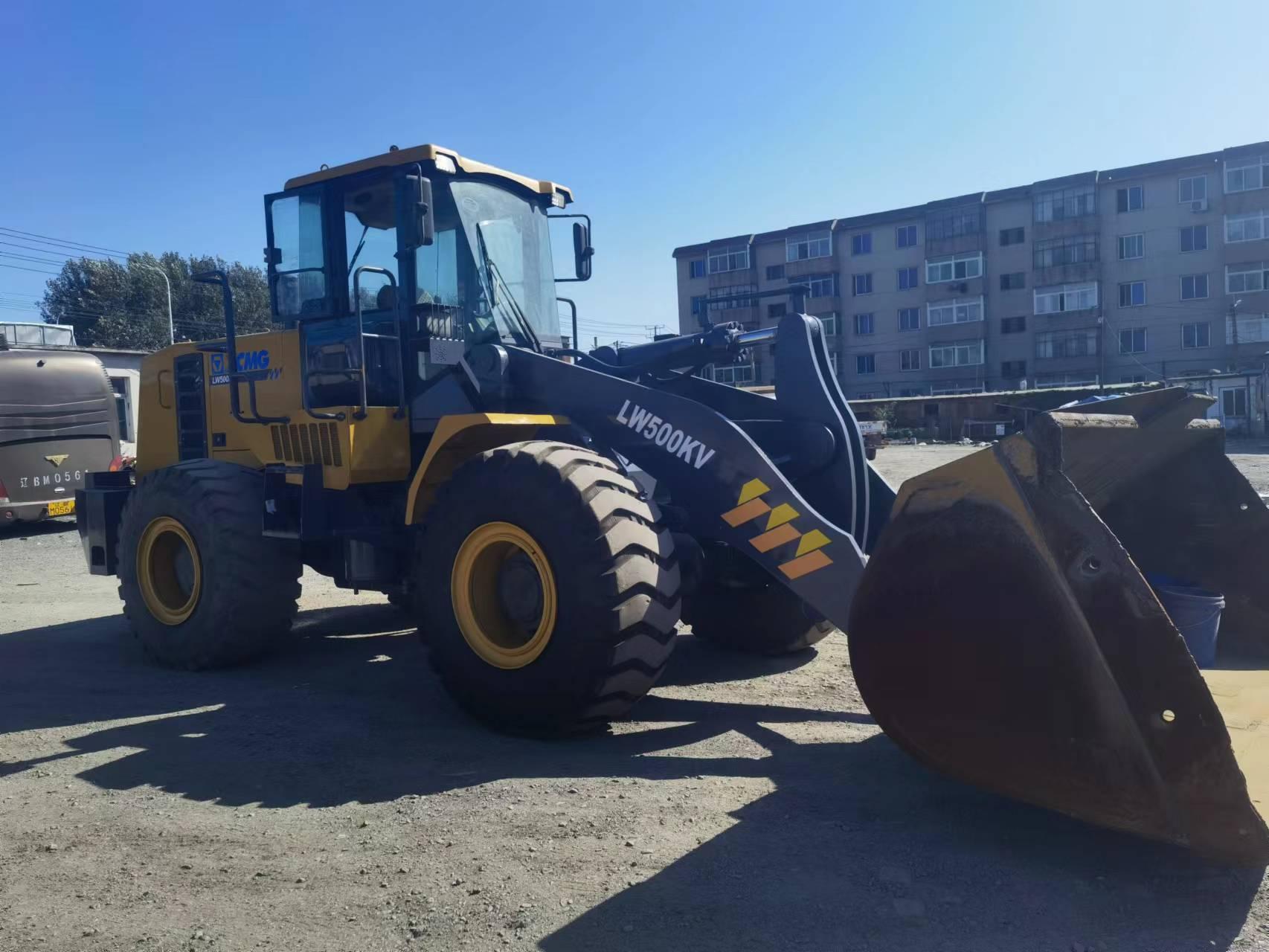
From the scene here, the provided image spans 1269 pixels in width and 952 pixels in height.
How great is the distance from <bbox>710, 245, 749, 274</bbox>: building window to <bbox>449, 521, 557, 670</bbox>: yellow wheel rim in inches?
2405

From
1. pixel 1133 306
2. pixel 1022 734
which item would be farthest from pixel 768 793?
pixel 1133 306

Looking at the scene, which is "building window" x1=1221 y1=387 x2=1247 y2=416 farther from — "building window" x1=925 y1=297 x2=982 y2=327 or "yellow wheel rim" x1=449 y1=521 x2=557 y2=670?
"yellow wheel rim" x1=449 y1=521 x2=557 y2=670

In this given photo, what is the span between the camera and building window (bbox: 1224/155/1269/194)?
48.4 m

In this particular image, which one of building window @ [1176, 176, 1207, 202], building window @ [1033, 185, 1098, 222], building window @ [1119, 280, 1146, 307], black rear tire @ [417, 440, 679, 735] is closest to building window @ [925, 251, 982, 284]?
building window @ [1033, 185, 1098, 222]

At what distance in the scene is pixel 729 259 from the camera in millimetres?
64812

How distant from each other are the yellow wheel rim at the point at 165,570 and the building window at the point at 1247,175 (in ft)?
180

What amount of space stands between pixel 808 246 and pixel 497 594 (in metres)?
59.8

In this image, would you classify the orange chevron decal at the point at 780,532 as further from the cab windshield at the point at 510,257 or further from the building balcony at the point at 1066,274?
the building balcony at the point at 1066,274

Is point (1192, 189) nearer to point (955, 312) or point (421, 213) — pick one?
point (955, 312)

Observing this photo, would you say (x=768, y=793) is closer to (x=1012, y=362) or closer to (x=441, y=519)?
(x=441, y=519)

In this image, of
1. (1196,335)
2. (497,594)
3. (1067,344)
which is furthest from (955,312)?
(497,594)

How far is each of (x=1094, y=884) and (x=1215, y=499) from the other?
259 centimetres

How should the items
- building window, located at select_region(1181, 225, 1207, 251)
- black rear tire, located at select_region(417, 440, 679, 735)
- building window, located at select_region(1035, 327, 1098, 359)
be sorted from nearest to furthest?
1. black rear tire, located at select_region(417, 440, 679, 735)
2. building window, located at select_region(1181, 225, 1207, 251)
3. building window, located at select_region(1035, 327, 1098, 359)

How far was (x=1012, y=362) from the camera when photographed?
56312 mm
